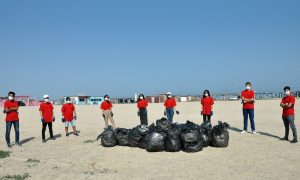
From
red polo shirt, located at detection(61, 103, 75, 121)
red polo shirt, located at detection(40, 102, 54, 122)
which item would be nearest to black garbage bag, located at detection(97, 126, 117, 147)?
red polo shirt, located at detection(40, 102, 54, 122)

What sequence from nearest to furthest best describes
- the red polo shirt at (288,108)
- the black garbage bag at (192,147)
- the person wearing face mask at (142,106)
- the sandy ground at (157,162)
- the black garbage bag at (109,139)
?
the sandy ground at (157,162) < the black garbage bag at (192,147) < the black garbage bag at (109,139) < the red polo shirt at (288,108) < the person wearing face mask at (142,106)

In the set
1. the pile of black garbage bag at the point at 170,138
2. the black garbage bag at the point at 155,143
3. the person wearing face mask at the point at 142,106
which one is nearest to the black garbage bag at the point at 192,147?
the pile of black garbage bag at the point at 170,138

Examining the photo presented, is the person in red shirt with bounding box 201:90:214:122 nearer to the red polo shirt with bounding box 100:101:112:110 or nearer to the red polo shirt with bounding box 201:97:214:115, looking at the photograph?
the red polo shirt with bounding box 201:97:214:115

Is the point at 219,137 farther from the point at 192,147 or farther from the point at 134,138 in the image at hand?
the point at 134,138

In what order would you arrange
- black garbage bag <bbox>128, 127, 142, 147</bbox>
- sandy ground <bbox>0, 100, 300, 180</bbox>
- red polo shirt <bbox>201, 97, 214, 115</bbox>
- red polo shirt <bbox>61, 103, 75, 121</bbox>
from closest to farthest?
sandy ground <bbox>0, 100, 300, 180</bbox> → black garbage bag <bbox>128, 127, 142, 147</bbox> → red polo shirt <bbox>201, 97, 214, 115</bbox> → red polo shirt <bbox>61, 103, 75, 121</bbox>

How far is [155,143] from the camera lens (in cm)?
886

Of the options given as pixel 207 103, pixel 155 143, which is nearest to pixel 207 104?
pixel 207 103

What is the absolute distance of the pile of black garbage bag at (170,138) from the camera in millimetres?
8781

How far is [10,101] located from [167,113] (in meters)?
6.16

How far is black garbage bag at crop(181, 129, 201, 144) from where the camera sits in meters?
8.78

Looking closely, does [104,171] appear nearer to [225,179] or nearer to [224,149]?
[225,179]

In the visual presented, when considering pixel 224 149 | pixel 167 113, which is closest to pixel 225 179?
pixel 224 149

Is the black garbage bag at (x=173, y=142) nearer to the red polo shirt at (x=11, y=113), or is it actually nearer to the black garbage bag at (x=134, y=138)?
the black garbage bag at (x=134, y=138)

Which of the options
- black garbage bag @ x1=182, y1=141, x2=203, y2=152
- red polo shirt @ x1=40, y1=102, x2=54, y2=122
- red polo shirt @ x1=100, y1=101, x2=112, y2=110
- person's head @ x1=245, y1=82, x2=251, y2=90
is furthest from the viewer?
red polo shirt @ x1=100, y1=101, x2=112, y2=110
